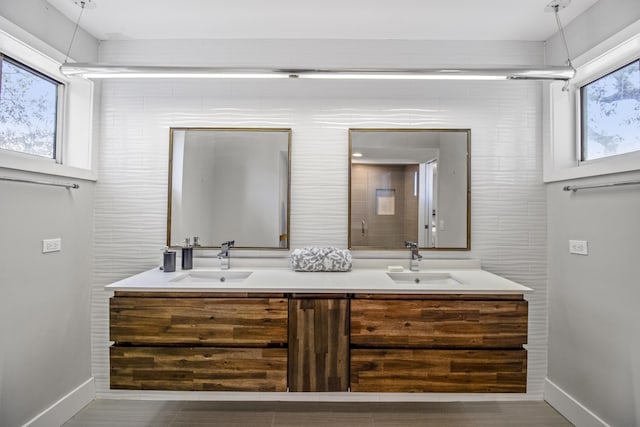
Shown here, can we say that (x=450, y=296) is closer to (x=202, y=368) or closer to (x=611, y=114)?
(x=202, y=368)

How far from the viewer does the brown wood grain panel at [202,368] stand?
1812 millimetres

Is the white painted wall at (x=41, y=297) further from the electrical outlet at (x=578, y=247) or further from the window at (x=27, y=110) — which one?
the electrical outlet at (x=578, y=247)

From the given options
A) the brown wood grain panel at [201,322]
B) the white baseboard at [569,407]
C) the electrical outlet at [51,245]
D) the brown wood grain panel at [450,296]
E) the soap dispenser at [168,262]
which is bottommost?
the white baseboard at [569,407]

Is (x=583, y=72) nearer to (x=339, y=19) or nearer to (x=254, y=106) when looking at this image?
(x=339, y=19)

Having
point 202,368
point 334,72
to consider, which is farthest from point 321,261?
point 334,72

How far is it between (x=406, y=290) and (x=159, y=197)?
187 cm

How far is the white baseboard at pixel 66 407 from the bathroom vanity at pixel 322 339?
62 centimetres

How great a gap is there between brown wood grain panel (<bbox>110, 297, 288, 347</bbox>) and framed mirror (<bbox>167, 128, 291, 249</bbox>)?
2.27 feet

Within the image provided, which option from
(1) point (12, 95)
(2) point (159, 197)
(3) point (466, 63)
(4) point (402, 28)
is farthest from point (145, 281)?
(3) point (466, 63)

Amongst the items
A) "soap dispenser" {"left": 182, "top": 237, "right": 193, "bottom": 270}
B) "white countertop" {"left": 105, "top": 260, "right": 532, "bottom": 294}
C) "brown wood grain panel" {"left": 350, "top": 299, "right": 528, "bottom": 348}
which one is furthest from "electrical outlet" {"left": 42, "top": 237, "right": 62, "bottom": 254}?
"brown wood grain panel" {"left": 350, "top": 299, "right": 528, "bottom": 348}

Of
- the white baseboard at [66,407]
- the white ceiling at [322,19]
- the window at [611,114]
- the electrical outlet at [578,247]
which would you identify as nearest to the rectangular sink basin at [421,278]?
the electrical outlet at [578,247]

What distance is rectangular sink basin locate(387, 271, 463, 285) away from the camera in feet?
7.61

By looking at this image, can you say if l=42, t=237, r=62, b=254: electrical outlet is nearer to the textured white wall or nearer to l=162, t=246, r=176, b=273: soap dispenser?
the textured white wall

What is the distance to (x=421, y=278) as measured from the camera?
2.35 metres
